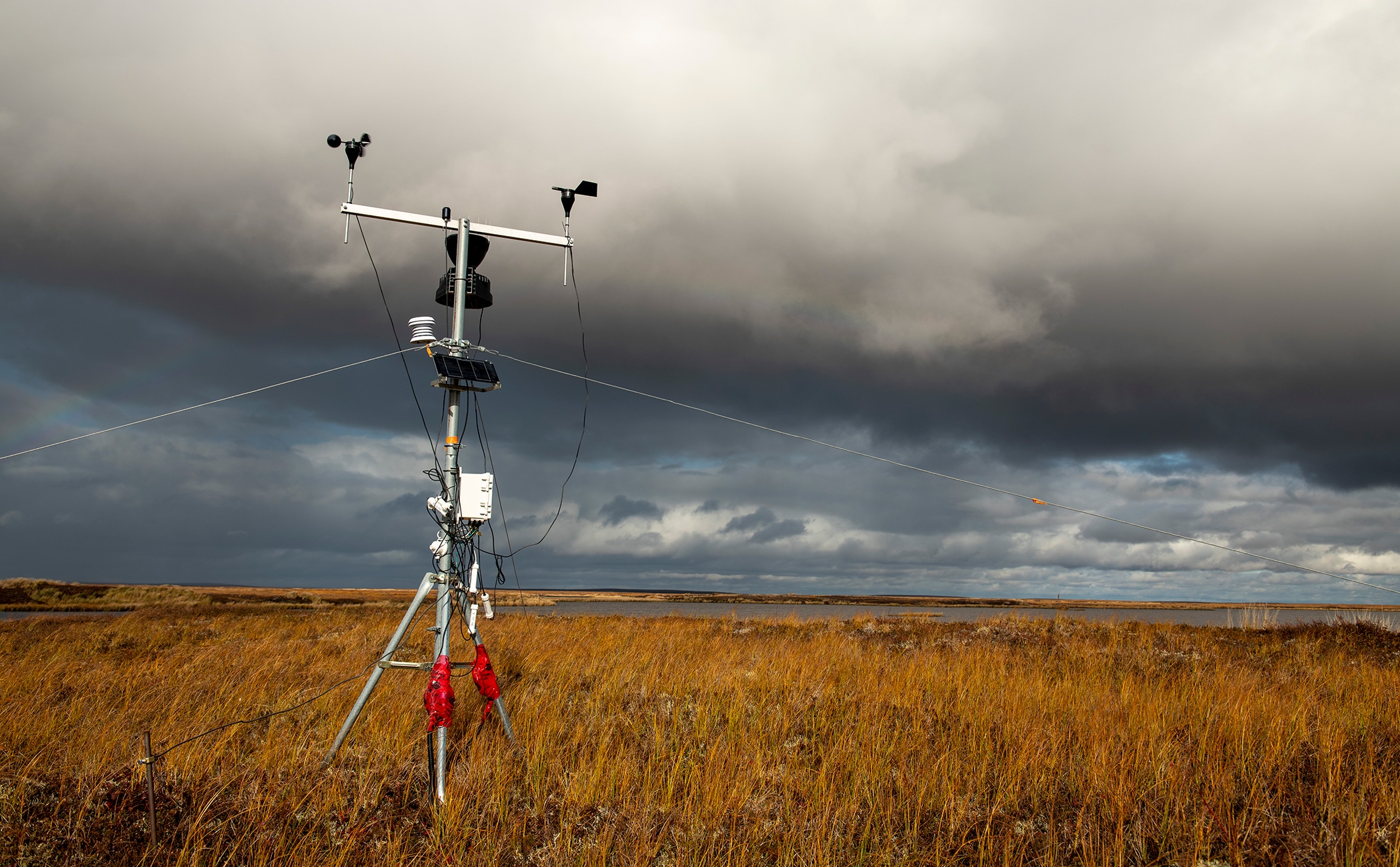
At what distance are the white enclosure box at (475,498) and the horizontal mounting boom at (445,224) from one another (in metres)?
2.33

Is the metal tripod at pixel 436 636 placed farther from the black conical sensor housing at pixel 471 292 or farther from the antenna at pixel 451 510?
the black conical sensor housing at pixel 471 292

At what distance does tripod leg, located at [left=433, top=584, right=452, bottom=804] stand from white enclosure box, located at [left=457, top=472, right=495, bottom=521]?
64cm

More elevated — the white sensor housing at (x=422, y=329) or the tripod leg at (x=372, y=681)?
the white sensor housing at (x=422, y=329)

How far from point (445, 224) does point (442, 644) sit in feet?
12.3

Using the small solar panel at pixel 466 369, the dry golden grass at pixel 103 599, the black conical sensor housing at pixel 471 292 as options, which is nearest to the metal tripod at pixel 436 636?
the small solar panel at pixel 466 369

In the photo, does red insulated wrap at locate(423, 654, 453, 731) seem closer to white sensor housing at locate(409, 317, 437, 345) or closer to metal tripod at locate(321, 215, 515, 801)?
metal tripod at locate(321, 215, 515, 801)

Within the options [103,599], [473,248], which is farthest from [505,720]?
[103,599]

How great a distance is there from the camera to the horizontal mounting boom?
624 centimetres

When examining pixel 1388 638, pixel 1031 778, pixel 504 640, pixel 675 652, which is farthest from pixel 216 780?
pixel 1388 638

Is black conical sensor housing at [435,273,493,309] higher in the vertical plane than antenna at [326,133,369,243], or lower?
lower

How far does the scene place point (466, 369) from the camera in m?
5.93

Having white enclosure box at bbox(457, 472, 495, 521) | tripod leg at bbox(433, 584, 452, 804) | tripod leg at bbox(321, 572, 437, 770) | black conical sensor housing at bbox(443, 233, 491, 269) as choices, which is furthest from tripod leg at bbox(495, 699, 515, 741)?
black conical sensor housing at bbox(443, 233, 491, 269)

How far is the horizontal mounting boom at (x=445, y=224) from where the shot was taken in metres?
6.24

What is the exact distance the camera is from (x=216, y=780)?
5.18 m
